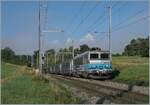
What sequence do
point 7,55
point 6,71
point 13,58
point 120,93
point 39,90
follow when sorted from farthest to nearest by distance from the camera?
point 13,58
point 7,55
point 6,71
point 39,90
point 120,93

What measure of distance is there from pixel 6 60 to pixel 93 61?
119m

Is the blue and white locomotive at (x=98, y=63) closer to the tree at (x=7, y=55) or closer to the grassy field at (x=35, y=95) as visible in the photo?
the grassy field at (x=35, y=95)

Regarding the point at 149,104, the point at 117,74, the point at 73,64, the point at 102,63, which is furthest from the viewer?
the point at 73,64

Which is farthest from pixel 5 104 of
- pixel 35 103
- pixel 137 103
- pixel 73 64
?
pixel 73 64

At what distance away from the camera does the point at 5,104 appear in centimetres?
1619

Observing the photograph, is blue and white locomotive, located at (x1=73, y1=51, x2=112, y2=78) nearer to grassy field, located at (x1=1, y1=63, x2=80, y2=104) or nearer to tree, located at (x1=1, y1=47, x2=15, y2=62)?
grassy field, located at (x1=1, y1=63, x2=80, y2=104)

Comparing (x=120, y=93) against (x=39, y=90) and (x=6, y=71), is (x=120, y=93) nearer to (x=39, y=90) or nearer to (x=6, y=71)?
(x=39, y=90)

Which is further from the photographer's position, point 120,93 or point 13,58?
→ point 13,58

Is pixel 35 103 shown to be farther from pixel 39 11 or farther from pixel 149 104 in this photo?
pixel 39 11

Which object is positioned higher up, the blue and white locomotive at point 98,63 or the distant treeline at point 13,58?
the distant treeline at point 13,58

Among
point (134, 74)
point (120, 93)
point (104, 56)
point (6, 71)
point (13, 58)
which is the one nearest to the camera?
point (120, 93)

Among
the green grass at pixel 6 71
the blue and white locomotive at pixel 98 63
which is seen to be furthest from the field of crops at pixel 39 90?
the green grass at pixel 6 71

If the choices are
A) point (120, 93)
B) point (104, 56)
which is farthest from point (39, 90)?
point (104, 56)

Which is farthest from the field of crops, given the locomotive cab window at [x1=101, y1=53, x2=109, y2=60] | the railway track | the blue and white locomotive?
the locomotive cab window at [x1=101, y1=53, x2=109, y2=60]
